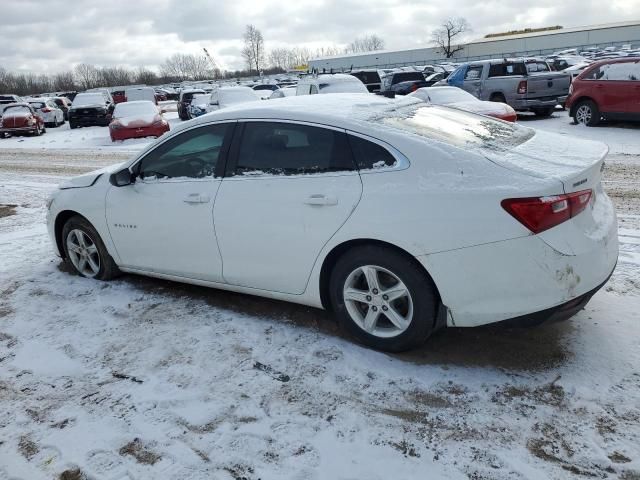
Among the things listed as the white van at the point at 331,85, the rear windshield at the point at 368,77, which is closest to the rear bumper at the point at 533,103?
the white van at the point at 331,85

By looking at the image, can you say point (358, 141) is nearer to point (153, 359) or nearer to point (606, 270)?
point (606, 270)

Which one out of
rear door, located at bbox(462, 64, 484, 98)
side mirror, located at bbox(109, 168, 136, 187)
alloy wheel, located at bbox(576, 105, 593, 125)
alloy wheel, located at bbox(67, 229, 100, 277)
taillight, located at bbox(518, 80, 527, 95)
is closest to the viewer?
side mirror, located at bbox(109, 168, 136, 187)

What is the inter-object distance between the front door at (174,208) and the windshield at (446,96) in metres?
10.5

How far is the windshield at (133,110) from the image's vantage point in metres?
18.5

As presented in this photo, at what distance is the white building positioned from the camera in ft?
242

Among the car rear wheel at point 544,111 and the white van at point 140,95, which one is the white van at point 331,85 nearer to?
the car rear wheel at point 544,111

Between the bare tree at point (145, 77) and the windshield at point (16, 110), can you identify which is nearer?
the windshield at point (16, 110)

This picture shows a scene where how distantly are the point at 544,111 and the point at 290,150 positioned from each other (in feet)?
50.5

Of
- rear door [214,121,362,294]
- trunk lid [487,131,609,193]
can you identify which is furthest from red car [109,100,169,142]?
trunk lid [487,131,609,193]

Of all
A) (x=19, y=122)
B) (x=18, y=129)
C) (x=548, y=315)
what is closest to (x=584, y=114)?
(x=548, y=315)

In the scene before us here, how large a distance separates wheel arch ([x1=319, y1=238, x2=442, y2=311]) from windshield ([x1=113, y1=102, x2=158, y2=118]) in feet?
54.0

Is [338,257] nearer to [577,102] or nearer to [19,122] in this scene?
[577,102]

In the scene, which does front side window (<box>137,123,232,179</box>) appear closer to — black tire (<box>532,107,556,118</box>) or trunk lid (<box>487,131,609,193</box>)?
trunk lid (<box>487,131,609,193</box>)

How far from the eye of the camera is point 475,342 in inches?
144
